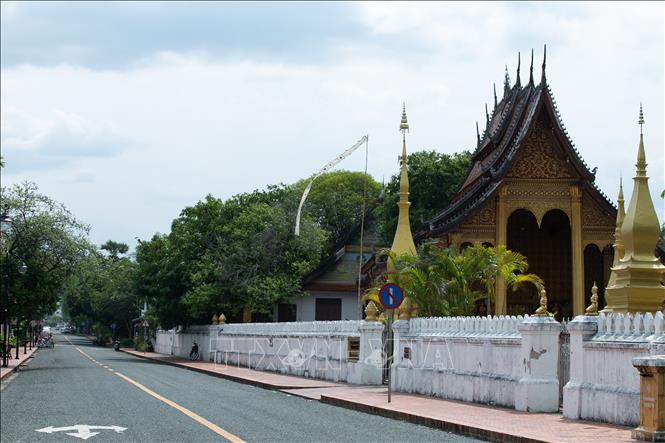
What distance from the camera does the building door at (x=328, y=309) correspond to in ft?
181

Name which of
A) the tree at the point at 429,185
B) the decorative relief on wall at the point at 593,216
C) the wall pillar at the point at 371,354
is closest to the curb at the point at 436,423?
the wall pillar at the point at 371,354

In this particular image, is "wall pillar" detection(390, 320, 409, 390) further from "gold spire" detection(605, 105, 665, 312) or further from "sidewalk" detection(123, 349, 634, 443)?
"gold spire" detection(605, 105, 665, 312)

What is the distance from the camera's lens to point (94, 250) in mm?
44125

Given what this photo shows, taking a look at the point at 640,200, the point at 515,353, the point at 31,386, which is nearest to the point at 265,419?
the point at 515,353

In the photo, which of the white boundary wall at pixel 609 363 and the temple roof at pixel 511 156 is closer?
the white boundary wall at pixel 609 363

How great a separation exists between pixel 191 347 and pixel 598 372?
45361 millimetres

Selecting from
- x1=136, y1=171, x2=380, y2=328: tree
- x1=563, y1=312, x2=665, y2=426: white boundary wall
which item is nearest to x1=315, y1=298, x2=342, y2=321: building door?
x1=136, y1=171, x2=380, y2=328: tree

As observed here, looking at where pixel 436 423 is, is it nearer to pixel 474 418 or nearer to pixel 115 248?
pixel 474 418

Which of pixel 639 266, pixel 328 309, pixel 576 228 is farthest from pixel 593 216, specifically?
pixel 328 309

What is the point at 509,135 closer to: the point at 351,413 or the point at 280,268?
the point at 280,268

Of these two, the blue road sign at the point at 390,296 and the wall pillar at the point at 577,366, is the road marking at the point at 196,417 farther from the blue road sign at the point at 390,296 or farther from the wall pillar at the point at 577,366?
the wall pillar at the point at 577,366

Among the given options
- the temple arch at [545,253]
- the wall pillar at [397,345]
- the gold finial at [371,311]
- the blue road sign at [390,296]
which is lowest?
Result: the wall pillar at [397,345]

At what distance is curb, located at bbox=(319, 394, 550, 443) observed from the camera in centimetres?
1362

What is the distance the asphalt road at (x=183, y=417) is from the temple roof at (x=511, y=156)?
45.5 ft
